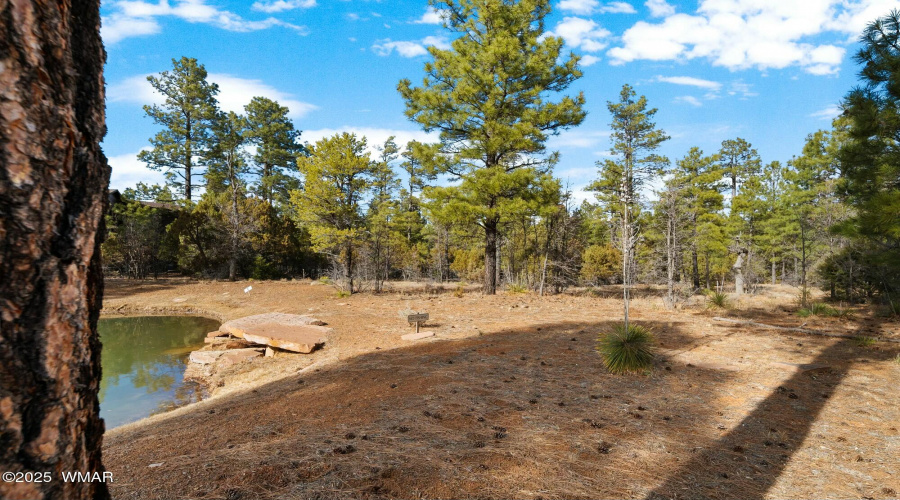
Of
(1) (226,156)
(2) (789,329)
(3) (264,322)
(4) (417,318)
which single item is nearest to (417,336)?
(4) (417,318)

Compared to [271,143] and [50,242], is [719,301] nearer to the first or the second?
[50,242]

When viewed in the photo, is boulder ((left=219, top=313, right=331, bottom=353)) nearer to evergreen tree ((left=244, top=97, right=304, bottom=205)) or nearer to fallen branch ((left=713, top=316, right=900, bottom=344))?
fallen branch ((left=713, top=316, right=900, bottom=344))

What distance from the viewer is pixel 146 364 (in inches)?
388

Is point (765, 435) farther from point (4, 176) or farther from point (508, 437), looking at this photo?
point (4, 176)

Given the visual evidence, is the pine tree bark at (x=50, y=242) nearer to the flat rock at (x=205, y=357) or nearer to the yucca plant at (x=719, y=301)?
the flat rock at (x=205, y=357)

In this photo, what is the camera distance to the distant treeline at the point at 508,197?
11.3m

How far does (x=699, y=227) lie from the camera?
25.2 meters

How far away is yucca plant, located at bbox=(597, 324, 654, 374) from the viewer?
6277 mm

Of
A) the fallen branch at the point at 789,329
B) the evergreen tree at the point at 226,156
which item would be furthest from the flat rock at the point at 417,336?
the evergreen tree at the point at 226,156

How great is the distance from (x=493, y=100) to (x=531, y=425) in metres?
13.4

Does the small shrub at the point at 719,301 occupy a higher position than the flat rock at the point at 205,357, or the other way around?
the small shrub at the point at 719,301

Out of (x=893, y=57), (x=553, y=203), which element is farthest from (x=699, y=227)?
(x=893, y=57)

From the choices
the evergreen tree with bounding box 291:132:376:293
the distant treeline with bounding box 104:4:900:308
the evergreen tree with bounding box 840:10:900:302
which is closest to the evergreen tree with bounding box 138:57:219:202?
the distant treeline with bounding box 104:4:900:308

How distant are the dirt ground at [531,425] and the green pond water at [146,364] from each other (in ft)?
3.48
